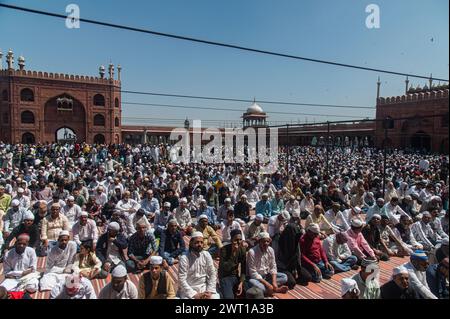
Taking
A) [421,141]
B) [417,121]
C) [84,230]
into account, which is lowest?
[84,230]

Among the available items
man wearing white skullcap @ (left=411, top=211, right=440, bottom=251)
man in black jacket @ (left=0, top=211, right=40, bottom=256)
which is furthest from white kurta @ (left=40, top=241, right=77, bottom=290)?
man wearing white skullcap @ (left=411, top=211, right=440, bottom=251)

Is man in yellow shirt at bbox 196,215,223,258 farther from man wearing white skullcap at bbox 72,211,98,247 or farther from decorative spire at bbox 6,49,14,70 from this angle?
decorative spire at bbox 6,49,14,70

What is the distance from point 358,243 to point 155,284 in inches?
131

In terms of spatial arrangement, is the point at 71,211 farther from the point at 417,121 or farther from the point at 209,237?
the point at 417,121

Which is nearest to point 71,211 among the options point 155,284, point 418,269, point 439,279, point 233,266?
point 155,284

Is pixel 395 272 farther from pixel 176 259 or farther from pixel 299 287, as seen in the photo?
pixel 176 259

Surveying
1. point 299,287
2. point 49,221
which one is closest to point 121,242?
point 49,221

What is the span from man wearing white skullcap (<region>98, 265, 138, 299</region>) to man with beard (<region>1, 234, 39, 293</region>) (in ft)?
4.78

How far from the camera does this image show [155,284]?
10.7ft

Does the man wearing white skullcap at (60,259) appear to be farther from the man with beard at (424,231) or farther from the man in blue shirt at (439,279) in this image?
the man with beard at (424,231)

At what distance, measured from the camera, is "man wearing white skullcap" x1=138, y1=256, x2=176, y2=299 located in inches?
126

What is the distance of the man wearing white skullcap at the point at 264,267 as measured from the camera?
12.6 ft

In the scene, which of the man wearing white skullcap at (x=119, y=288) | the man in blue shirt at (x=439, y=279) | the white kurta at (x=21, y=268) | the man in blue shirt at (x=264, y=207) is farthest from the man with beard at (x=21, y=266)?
the man in blue shirt at (x=264, y=207)

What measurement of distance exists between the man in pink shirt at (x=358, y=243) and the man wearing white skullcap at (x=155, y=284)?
9.89ft
